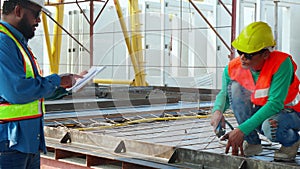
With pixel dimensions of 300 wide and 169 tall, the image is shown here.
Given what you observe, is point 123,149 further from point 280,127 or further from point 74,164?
point 280,127

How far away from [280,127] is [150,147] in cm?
94

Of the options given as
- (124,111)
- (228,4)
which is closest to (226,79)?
(124,111)

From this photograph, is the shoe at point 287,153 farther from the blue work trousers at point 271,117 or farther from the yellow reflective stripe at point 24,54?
the yellow reflective stripe at point 24,54

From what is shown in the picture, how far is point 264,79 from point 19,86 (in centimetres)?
166

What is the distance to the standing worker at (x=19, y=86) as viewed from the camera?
259 centimetres

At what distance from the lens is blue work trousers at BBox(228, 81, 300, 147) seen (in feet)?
11.4

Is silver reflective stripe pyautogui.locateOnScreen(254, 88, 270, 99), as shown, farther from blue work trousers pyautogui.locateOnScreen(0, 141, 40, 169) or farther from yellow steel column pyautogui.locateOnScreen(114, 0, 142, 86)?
yellow steel column pyautogui.locateOnScreen(114, 0, 142, 86)

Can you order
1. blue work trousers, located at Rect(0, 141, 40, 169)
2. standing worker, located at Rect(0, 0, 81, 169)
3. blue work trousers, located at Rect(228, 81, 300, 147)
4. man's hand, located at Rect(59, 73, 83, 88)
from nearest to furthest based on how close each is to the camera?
standing worker, located at Rect(0, 0, 81, 169) → blue work trousers, located at Rect(0, 141, 40, 169) → man's hand, located at Rect(59, 73, 83, 88) → blue work trousers, located at Rect(228, 81, 300, 147)

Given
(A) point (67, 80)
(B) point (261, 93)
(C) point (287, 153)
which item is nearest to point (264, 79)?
(B) point (261, 93)

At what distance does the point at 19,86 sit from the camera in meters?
2.58

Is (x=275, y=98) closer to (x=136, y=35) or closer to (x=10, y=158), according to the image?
(x=10, y=158)

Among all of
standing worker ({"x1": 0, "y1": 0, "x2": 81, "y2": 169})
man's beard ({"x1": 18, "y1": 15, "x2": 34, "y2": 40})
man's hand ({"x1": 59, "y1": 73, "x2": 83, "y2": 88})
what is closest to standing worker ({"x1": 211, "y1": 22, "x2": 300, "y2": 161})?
man's hand ({"x1": 59, "y1": 73, "x2": 83, "y2": 88})

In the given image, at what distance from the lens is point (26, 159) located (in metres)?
2.78

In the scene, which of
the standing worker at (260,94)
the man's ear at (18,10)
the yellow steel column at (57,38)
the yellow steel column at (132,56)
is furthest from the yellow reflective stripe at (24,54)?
the yellow steel column at (57,38)
